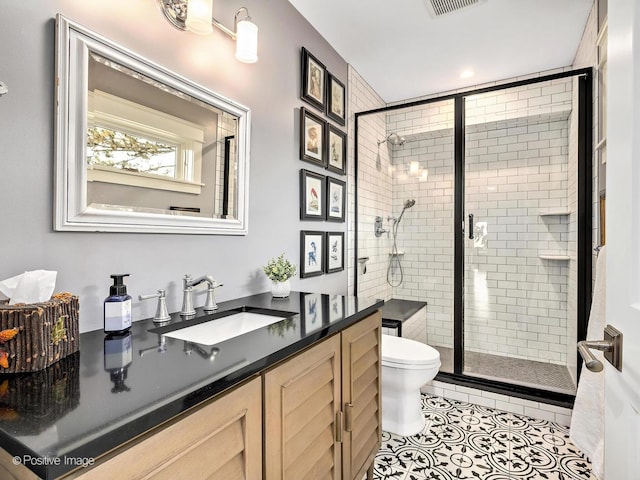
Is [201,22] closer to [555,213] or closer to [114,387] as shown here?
[114,387]

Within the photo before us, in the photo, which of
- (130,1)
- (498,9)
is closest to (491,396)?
(498,9)

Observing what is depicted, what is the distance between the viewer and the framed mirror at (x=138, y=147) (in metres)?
1.07

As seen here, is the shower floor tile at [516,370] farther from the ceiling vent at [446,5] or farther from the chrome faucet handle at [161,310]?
the ceiling vent at [446,5]

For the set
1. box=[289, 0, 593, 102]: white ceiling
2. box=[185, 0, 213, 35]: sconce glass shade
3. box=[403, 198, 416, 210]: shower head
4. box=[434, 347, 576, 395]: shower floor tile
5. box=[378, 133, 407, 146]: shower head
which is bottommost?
box=[434, 347, 576, 395]: shower floor tile

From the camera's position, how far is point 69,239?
42.5 inches

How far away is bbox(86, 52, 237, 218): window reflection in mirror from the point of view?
3.80 ft

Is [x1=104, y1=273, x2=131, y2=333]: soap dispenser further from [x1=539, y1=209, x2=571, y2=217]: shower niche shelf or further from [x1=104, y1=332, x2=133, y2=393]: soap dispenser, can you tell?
[x1=539, y1=209, x2=571, y2=217]: shower niche shelf

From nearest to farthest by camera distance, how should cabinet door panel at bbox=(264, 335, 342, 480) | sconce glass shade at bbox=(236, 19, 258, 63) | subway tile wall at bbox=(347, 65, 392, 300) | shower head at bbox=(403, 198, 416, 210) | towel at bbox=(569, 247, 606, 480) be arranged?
cabinet door panel at bbox=(264, 335, 342, 480) → sconce glass shade at bbox=(236, 19, 258, 63) → towel at bbox=(569, 247, 606, 480) → subway tile wall at bbox=(347, 65, 392, 300) → shower head at bbox=(403, 198, 416, 210)

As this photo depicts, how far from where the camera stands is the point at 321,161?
2.41 meters

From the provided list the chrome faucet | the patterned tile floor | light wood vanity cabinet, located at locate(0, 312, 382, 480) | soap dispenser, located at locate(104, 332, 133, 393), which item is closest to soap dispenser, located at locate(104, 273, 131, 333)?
soap dispenser, located at locate(104, 332, 133, 393)

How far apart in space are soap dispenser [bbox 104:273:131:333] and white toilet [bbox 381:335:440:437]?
1518 mm

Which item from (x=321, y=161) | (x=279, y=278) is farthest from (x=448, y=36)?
(x=279, y=278)

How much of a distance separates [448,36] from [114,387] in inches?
111

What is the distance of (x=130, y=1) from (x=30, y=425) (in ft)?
4.48
